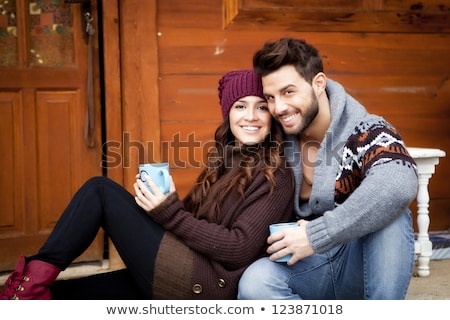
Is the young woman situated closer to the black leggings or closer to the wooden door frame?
the black leggings

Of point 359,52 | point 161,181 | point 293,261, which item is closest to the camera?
point 293,261

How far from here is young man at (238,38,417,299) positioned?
5.59 ft

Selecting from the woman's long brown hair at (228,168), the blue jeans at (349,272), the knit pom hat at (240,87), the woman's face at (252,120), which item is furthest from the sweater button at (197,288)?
the knit pom hat at (240,87)

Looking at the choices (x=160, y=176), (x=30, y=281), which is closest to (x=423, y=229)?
(x=160, y=176)

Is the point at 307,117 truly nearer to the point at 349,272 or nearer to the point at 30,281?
the point at 349,272

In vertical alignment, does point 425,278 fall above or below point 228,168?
below

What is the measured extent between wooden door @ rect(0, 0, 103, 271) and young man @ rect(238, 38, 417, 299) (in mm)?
1386

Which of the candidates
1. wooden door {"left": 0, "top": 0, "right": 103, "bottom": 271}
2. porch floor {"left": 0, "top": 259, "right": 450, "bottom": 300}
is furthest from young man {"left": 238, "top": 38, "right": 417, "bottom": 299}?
wooden door {"left": 0, "top": 0, "right": 103, "bottom": 271}

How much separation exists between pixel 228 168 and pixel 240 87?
11.8 inches

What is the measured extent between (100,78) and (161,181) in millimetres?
1501

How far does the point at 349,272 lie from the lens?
1842 millimetres

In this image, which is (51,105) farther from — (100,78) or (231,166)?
(231,166)

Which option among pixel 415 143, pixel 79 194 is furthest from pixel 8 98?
pixel 415 143

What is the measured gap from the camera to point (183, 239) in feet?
6.25
